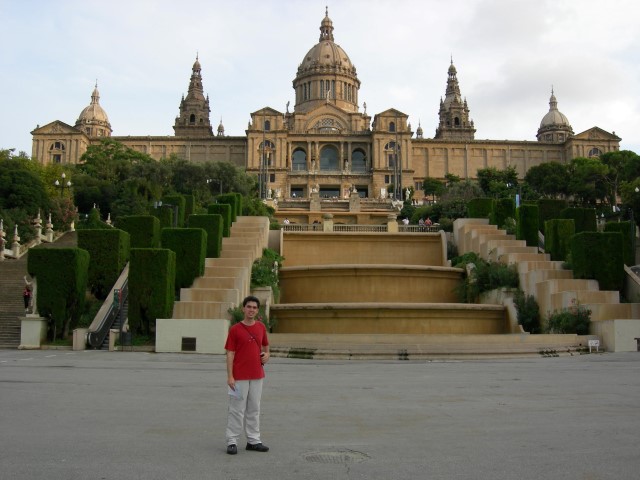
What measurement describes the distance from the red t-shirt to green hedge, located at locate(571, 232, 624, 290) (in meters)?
19.5

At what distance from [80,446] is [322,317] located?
17280mm

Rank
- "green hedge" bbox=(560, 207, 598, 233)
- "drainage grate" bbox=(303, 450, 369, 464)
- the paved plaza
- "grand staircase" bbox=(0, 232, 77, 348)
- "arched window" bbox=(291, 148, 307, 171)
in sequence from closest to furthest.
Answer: the paved plaza → "drainage grate" bbox=(303, 450, 369, 464) → "grand staircase" bbox=(0, 232, 77, 348) → "green hedge" bbox=(560, 207, 598, 233) → "arched window" bbox=(291, 148, 307, 171)

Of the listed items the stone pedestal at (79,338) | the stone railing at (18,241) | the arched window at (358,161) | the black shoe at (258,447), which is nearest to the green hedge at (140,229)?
the stone pedestal at (79,338)

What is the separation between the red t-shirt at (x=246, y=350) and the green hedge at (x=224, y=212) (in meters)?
25.7

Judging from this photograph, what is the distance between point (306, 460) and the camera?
6438 mm

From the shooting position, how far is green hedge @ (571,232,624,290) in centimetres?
2395

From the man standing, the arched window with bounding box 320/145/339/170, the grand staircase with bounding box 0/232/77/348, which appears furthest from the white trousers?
the arched window with bounding box 320/145/339/170

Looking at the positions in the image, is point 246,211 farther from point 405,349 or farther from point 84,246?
point 405,349

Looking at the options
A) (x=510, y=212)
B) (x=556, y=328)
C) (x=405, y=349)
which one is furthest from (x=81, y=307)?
(x=510, y=212)

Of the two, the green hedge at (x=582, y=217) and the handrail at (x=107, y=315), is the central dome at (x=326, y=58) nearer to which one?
the green hedge at (x=582, y=217)

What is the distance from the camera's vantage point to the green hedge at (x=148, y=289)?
22.3 metres

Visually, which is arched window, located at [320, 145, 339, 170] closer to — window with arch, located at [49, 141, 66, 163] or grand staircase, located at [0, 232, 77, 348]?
window with arch, located at [49, 141, 66, 163]

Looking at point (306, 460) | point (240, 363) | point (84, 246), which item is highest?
point (84, 246)

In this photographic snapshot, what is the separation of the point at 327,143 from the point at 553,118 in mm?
48249
